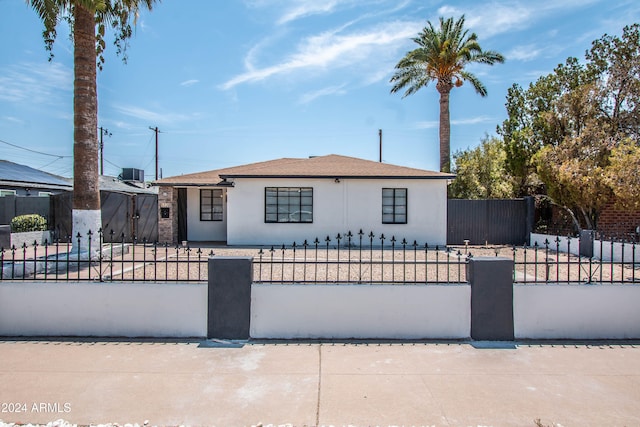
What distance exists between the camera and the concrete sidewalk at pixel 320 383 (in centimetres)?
398

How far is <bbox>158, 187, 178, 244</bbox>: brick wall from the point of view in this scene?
1630 centimetres

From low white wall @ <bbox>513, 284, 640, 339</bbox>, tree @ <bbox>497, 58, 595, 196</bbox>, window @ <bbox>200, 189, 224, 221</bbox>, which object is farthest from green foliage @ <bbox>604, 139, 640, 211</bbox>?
window @ <bbox>200, 189, 224, 221</bbox>

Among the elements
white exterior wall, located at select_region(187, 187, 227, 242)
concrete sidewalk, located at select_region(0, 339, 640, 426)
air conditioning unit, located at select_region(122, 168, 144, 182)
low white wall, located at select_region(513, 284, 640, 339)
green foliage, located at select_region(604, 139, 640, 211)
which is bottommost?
concrete sidewalk, located at select_region(0, 339, 640, 426)

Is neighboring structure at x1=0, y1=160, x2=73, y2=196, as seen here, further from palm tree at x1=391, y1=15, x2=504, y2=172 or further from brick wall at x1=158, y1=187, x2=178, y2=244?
palm tree at x1=391, y1=15, x2=504, y2=172

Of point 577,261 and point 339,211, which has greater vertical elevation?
point 339,211

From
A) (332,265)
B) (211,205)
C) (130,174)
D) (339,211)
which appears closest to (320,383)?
(332,265)

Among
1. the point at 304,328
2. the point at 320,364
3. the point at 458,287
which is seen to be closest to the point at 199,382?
the point at 320,364

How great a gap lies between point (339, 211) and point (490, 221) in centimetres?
648

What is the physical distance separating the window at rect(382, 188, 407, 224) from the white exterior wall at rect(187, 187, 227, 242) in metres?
6.35

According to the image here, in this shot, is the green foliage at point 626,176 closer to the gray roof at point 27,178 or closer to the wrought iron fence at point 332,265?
the wrought iron fence at point 332,265

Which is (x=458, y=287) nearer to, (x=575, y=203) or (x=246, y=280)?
(x=246, y=280)

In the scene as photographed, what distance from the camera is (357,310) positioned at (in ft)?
19.8

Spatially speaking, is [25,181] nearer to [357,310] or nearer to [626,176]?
[357,310]

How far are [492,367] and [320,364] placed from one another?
6.76 ft
